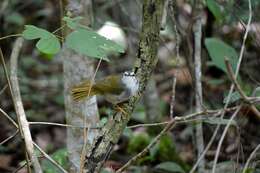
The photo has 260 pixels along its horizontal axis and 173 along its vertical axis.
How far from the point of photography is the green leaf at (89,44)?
143 cm

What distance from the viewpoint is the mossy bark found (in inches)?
60.9

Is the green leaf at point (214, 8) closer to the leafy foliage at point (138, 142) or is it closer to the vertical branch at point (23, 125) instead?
the vertical branch at point (23, 125)

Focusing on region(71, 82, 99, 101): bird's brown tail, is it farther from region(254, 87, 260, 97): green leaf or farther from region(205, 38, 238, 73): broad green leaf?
region(205, 38, 238, 73): broad green leaf

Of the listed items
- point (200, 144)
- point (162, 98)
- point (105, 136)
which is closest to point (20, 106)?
point (105, 136)

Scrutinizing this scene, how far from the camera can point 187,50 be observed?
263 cm

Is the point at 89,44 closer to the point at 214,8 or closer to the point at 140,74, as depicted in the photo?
the point at 140,74

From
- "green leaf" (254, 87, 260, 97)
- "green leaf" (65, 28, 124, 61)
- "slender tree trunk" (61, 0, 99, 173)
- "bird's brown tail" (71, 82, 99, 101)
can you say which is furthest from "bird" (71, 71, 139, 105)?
"green leaf" (254, 87, 260, 97)

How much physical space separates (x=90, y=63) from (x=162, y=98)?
1958 millimetres

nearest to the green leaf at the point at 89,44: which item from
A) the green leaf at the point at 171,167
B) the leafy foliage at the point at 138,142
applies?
the green leaf at the point at 171,167

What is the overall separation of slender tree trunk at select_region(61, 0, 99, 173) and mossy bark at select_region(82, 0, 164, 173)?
1.16 feet

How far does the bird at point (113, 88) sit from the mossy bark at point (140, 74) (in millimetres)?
24

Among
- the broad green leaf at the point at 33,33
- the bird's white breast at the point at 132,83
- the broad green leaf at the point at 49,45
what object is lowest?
the bird's white breast at the point at 132,83

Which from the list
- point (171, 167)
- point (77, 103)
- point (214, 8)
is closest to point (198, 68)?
point (214, 8)

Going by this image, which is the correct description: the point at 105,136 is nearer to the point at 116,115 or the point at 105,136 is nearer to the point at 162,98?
the point at 116,115
